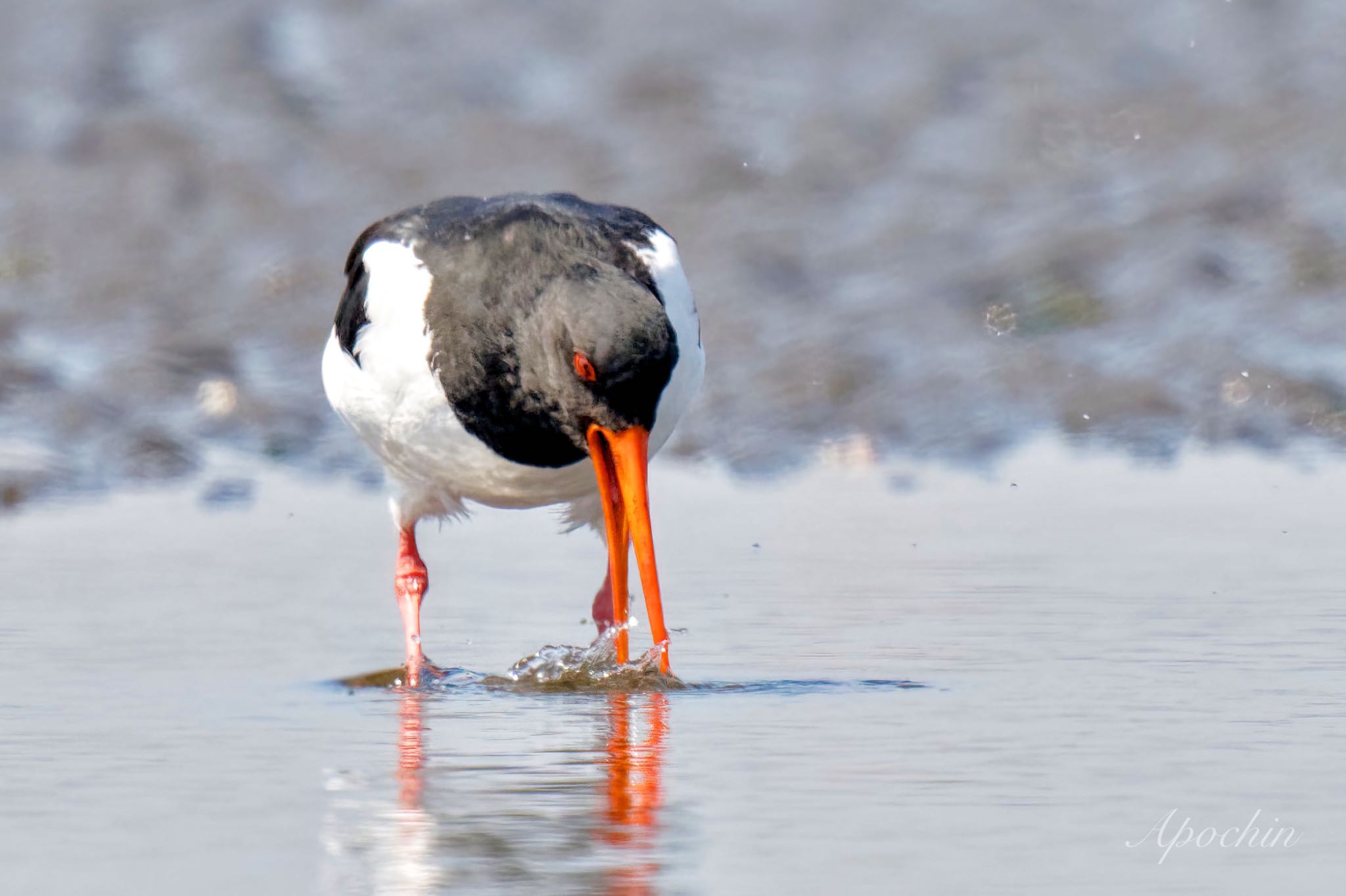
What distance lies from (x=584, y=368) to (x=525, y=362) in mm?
312

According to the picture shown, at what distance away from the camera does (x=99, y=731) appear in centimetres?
552

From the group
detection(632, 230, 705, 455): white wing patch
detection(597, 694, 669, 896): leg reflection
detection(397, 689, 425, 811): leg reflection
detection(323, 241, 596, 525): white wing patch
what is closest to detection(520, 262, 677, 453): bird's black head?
A: detection(632, 230, 705, 455): white wing patch

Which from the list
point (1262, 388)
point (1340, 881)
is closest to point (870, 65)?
point (1262, 388)

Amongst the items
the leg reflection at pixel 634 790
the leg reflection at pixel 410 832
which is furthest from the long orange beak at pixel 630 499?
the leg reflection at pixel 410 832

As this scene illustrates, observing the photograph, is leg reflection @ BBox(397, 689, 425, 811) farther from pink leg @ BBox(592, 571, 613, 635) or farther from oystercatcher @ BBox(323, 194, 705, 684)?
pink leg @ BBox(592, 571, 613, 635)

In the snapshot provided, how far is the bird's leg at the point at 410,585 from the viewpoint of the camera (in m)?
6.87

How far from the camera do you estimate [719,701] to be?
19.5 ft

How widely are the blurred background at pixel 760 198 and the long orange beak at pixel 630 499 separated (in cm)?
373

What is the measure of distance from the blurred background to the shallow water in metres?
1.25

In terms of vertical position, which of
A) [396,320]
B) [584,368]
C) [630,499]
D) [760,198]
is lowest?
[630,499]

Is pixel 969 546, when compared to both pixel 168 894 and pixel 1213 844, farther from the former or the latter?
pixel 168 894

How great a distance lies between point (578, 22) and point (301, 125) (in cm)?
182

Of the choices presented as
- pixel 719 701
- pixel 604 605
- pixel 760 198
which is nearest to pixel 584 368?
pixel 719 701
